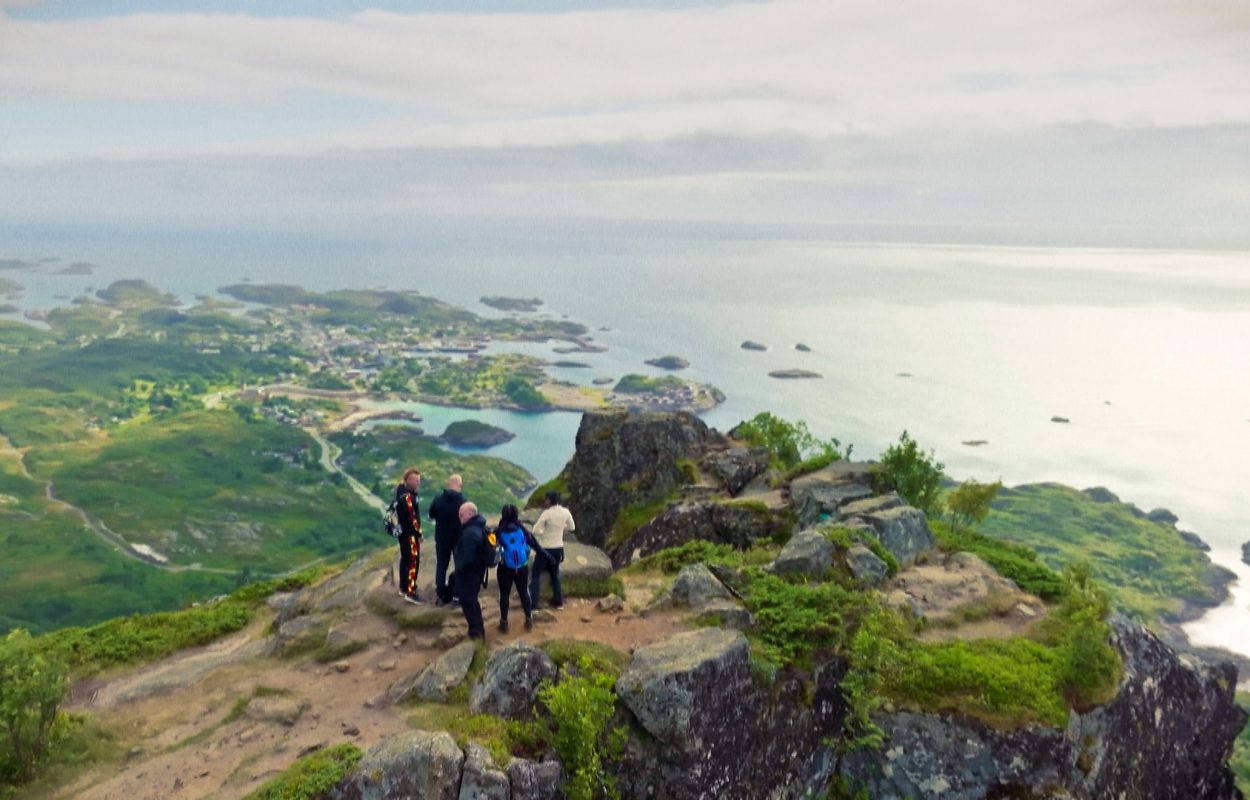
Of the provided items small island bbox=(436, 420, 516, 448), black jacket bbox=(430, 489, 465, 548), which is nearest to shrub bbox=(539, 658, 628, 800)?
black jacket bbox=(430, 489, 465, 548)

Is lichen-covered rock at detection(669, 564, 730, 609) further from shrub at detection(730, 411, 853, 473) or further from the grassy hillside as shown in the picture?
the grassy hillside

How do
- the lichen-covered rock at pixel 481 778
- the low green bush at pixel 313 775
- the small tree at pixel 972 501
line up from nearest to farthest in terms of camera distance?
1. the low green bush at pixel 313 775
2. the lichen-covered rock at pixel 481 778
3. the small tree at pixel 972 501

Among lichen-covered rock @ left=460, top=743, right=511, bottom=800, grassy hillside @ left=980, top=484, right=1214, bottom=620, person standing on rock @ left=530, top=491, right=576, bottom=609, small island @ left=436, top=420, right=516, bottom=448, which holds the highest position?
person standing on rock @ left=530, top=491, right=576, bottom=609

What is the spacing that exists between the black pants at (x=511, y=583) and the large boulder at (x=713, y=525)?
11.0 metres

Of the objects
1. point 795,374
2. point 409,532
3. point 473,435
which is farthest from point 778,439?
point 795,374

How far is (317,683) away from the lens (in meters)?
16.4

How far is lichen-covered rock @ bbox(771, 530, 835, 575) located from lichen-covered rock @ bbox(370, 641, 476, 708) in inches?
341

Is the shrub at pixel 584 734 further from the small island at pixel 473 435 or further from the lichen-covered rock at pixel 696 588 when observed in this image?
the small island at pixel 473 435

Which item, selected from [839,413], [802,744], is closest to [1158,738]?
[802,744]

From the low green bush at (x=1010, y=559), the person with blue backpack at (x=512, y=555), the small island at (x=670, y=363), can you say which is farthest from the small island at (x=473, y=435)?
the person with blue backpack at (x=512, y=555)

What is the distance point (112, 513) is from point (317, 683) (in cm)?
14195

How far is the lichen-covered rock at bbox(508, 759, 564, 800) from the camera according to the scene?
13.0 m

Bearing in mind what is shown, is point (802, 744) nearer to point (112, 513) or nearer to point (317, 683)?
point (317, 683)

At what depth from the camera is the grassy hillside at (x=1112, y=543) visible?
8981 cm
